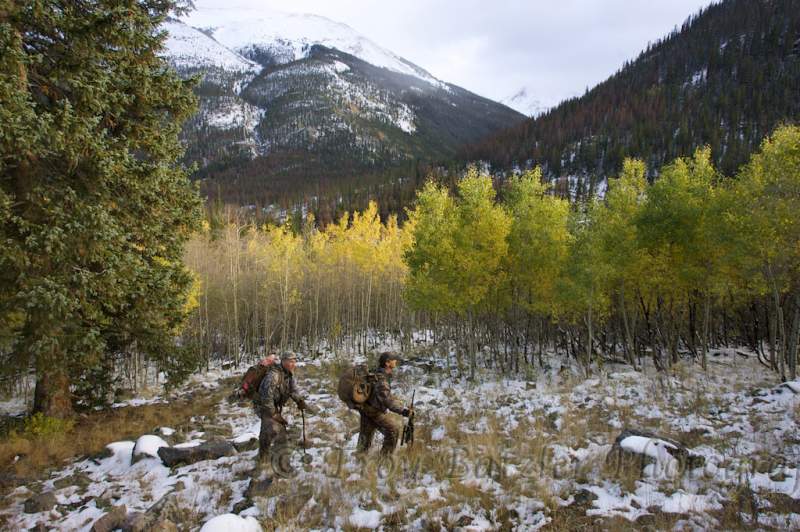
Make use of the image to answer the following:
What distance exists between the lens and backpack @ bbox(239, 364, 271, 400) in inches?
294

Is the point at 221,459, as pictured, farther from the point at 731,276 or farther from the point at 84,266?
the point at 731,276

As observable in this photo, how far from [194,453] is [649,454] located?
8.11 m

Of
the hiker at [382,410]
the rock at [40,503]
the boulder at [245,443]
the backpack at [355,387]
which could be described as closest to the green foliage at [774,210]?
the hiker at [382,410]

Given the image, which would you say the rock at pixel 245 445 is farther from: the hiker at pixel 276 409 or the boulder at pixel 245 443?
the hiker at pixel 276 409

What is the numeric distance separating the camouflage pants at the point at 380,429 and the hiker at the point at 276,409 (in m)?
1.21

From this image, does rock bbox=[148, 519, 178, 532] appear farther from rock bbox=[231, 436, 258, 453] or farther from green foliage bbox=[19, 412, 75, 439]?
green foliage bbox=[19, 412, 75, 439]

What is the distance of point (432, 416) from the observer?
11852mm

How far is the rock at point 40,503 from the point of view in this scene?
6312mm

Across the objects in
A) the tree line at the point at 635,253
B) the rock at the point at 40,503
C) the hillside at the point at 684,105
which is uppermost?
the hillside at the point at 684,105

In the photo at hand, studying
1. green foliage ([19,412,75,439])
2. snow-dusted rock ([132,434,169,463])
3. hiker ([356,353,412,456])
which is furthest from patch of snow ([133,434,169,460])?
Answer: hiker ([356,353,412,456])

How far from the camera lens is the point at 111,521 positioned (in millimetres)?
5625

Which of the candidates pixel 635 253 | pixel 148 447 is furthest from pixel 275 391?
pixel 635 253

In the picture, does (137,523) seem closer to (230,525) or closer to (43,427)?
(230,525)

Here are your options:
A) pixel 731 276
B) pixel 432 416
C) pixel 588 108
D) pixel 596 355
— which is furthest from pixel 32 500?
pixel 588 108
